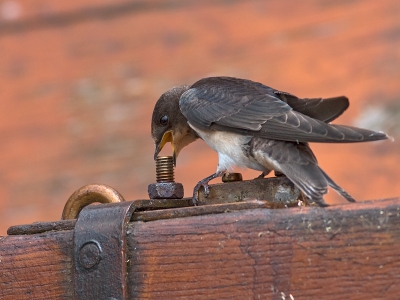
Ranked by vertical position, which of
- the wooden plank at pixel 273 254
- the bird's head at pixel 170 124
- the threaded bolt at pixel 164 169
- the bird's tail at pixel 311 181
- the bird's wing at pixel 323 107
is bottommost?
the wooden plank at pixel 273 254

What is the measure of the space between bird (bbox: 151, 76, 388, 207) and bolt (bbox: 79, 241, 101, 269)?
37 centimetres

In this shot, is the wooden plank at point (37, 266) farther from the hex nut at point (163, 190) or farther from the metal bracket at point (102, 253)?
the hex nut at point (163, 190)

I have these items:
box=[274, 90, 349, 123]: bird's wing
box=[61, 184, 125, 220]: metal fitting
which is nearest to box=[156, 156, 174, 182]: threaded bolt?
box=[61, 184, 125, 220]: metal fitting

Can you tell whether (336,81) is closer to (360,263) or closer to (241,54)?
(241,54)

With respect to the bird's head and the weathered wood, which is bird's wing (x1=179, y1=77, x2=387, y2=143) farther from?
the weathered wood

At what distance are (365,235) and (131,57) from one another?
7.08 ft

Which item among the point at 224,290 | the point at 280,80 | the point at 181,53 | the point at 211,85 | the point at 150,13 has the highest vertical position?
the point at 150,13

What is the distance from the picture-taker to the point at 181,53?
3.29 m

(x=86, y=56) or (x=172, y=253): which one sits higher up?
(x=86, y=56)

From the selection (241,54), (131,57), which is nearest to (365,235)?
(241,54)

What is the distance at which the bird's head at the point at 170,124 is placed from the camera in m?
2.82

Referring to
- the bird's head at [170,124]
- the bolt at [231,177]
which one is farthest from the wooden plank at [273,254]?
the bird's head at [170,124]

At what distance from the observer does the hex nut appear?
1814mm

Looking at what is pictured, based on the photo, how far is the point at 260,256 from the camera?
1436 mm
